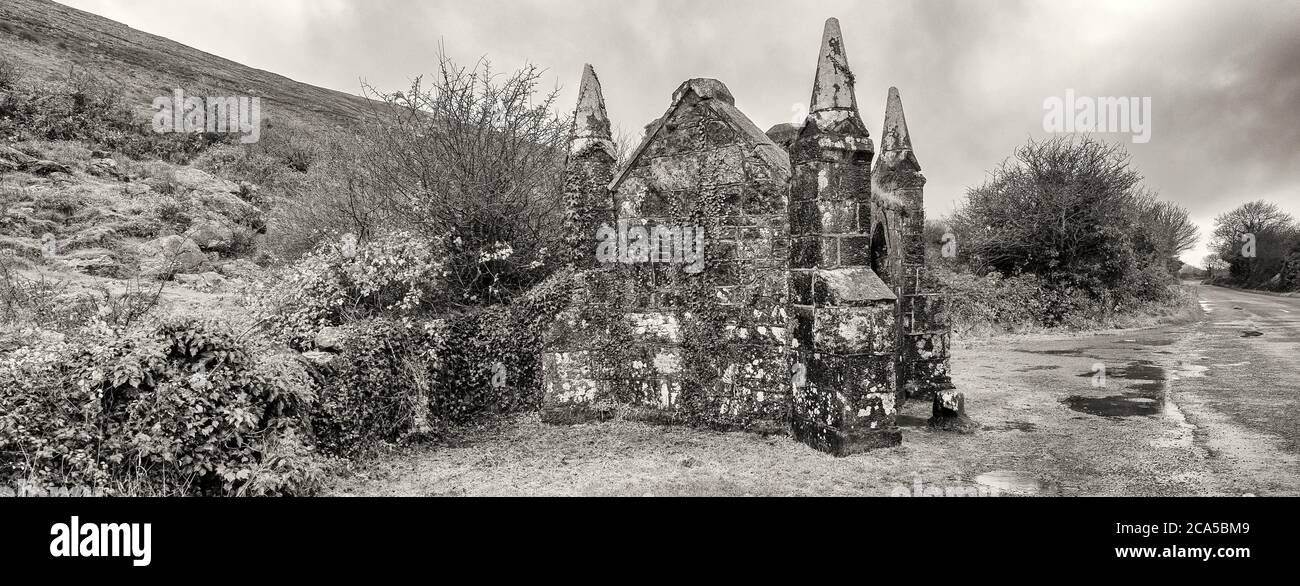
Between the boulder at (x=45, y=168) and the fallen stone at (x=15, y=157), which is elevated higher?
the fallen stone at (x=15, y=157)

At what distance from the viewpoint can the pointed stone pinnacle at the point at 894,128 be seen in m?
10.4

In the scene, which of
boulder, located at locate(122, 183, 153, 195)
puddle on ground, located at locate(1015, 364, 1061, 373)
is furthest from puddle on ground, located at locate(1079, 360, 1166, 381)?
boulder, located at locate(122, 183, 153, 195)

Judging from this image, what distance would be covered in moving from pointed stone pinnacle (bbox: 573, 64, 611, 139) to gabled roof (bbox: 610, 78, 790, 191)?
76cm

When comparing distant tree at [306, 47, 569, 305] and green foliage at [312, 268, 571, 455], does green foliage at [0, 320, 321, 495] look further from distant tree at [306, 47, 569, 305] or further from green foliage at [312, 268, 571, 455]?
distant tree at [306, 47, 569, 305]

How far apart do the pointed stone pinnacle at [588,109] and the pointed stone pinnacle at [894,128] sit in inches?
185

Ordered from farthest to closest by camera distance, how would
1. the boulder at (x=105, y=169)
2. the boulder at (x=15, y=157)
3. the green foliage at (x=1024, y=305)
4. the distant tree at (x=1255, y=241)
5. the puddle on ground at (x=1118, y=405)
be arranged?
1. the distant tree at (x=1255, y=241)
2. the green foliage at (x=1024, y=305)
3. the boulder at (x=105, y=169)
4. the boulder at (x=15, y=157)
5. the puddle on ground at (x=1118, y=405)

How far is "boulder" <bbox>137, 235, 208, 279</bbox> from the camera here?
41.4 feet

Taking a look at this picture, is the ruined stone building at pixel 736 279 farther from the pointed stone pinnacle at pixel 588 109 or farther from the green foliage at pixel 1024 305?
the green foliage at pixel 1024 305

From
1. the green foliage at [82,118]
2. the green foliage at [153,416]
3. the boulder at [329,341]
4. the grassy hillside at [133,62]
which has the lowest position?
the green foliage at [153,416]

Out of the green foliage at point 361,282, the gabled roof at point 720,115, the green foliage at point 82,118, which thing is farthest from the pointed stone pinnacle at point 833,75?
the green foliage at point 82,118

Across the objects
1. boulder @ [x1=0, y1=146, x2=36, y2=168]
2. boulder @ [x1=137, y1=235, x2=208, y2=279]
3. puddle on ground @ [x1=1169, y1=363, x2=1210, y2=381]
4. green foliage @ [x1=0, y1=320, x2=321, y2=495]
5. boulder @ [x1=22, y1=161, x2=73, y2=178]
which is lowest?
puddle on ground @ [x1=1169, y1=363, x2=1210, y2=381]

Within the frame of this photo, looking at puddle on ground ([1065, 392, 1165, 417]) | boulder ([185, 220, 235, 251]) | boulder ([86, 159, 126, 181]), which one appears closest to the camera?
puddle on ground ([1065, 392, 1165, 417])

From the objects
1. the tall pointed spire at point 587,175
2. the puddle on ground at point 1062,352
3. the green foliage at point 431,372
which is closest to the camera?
the green foliage at point 431,372
